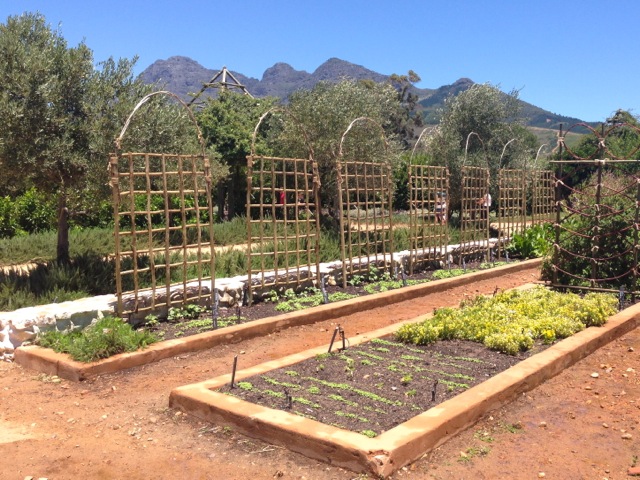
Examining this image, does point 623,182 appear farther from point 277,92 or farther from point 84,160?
point 277,92

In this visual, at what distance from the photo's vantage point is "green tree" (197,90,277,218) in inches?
806

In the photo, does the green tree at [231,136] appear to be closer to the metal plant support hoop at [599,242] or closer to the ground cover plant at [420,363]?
the metal plant support hoop at [599,242]

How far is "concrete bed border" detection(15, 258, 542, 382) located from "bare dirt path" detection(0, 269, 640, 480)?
10cm

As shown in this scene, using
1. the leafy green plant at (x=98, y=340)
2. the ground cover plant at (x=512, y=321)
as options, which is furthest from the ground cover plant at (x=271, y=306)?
the ground cover plant at (x=512, y=321)

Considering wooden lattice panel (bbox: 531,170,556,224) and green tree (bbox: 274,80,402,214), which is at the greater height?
green tree (bbox: 274,80,402,214)

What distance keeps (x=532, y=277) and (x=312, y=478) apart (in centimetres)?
921

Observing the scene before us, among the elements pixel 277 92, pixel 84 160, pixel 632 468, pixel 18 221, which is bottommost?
pixel 632 468

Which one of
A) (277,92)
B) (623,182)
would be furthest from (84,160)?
(277,92)

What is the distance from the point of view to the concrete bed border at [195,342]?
582 cm

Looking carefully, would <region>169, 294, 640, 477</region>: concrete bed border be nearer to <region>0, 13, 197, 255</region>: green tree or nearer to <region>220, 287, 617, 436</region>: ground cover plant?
<region>220, 287, 617, 436</region>: ground cover plant

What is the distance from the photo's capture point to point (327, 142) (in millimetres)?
16453

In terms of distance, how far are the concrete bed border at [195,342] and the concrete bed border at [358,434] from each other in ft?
4.06

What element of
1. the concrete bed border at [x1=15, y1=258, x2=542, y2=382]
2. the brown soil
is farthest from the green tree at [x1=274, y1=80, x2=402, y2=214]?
the brown soil

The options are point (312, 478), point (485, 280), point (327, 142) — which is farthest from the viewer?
point (327, 142)
